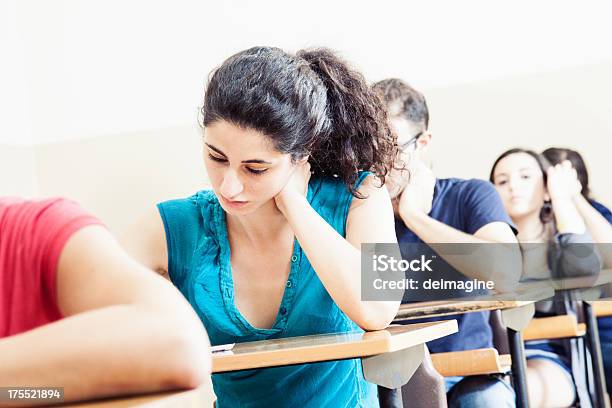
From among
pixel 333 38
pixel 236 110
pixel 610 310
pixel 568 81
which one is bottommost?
pixel 610 310

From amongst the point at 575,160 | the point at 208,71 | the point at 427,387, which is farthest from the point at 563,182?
the point at 427,387

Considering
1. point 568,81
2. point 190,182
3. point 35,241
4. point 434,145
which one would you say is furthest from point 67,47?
point 35,241

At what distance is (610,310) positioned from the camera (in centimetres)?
307

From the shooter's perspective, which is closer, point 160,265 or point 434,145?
point 160,265

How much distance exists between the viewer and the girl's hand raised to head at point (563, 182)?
3.35 metres

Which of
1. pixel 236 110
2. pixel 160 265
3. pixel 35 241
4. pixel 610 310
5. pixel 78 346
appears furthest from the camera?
pixel 610 310

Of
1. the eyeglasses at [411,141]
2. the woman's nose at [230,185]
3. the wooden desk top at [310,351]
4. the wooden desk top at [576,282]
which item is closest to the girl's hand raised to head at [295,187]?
the woman's nose at [230,185]

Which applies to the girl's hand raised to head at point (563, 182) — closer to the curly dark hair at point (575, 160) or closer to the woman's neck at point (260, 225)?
the curly dark hair at point (575, 160)

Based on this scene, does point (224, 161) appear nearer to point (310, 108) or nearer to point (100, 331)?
point (310, 108)

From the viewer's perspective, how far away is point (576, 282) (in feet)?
11.0

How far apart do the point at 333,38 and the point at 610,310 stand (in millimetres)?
1553

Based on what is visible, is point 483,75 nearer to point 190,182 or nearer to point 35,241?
point 190,182

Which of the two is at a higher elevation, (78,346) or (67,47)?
(67,47)

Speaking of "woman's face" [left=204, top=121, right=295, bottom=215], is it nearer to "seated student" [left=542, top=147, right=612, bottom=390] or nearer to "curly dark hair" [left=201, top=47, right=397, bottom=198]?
"curly dark hair" [left=201, top=47, right=397, bottom=198]
